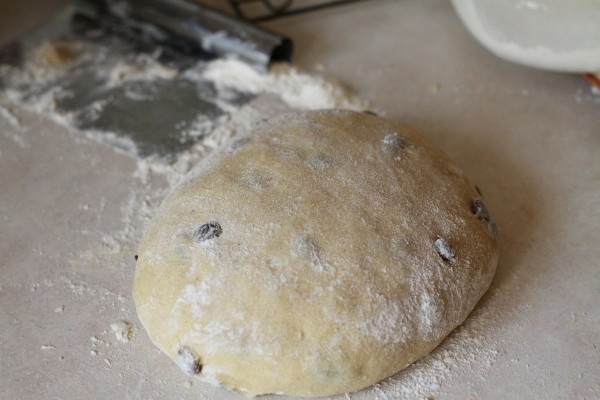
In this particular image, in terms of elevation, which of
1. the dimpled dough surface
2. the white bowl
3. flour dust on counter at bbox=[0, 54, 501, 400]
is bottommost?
flour dust on counter at bbox=[0, 54, 501, 400]

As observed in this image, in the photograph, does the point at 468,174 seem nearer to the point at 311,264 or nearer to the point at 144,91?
the point at 311,264

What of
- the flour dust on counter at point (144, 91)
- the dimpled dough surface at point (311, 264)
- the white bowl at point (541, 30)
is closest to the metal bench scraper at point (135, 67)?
the flour dust on counter at point (144, 91)

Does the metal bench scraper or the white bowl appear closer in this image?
the white bowl

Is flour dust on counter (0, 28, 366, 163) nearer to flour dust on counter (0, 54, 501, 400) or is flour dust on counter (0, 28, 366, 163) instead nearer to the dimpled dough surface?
flour dust on counter (0, 54, 501, 400)

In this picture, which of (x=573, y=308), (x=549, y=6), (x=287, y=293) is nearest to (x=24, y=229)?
(x=287, y=293)

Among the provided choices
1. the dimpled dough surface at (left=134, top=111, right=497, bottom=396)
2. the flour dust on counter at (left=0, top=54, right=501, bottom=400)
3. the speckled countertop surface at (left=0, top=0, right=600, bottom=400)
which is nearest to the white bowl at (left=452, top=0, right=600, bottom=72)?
→ the speckled countertop surface at (left=0, top=0, right=600, bottom=400)

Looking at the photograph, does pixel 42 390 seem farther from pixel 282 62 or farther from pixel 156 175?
pixel 282 62

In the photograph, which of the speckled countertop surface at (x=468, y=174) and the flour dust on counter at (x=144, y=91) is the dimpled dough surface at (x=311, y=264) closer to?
the speckled countertop surface at (x=468, y=174)
